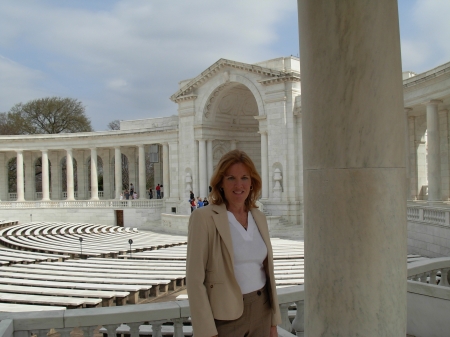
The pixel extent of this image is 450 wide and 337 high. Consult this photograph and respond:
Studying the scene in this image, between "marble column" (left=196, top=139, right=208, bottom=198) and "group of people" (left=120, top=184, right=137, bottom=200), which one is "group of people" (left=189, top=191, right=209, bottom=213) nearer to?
"marble column" (left=196, top=139, right=208, bottom=198)

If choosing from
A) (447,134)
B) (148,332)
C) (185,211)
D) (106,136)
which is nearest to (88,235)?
(185,211)

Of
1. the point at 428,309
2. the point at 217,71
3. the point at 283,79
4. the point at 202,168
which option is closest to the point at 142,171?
the point at 202,168

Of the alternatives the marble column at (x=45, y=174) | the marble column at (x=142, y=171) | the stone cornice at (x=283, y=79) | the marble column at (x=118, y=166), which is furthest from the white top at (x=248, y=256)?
the marble column at (x=45, y=174)

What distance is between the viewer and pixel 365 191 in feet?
11.9

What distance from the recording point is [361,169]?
362 centimetres

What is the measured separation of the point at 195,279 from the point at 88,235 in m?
35.6

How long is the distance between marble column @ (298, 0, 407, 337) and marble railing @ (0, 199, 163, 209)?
49.3m

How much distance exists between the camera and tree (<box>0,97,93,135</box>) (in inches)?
3012

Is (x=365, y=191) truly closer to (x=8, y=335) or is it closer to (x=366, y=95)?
A: (x=366, y=95)

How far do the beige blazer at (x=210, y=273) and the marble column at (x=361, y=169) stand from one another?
949mm

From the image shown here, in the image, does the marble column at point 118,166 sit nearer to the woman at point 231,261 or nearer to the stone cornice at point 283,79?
the stone cornice at point 283,79

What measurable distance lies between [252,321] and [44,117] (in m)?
79.3

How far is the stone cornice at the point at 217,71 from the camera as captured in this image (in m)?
40.9

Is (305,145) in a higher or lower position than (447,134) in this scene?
lower
